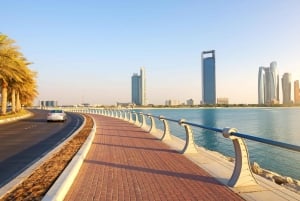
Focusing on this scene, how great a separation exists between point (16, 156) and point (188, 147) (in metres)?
6.04

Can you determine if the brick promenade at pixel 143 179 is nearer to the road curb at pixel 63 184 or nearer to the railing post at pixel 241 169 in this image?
the road curb at pixel 63 184

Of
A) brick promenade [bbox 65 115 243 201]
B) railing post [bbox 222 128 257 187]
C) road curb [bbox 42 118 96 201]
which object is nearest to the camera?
road curb [bbox 42 118 96 201]

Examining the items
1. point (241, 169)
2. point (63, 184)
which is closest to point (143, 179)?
point (63, 184)

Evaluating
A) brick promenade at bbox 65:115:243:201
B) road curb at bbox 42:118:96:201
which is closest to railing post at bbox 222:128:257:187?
brick promenade at bbox 65:115:243:201

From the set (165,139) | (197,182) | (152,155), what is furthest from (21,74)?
Answer: (197,182)

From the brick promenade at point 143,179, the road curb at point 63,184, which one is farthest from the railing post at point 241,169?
the road curb at point 63,184

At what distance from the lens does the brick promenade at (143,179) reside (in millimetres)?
6203

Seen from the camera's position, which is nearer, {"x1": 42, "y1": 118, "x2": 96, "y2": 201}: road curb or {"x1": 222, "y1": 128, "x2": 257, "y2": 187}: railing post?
{"x1": 42, "y1": 118, "x2": 96, "y2": 201}: road curb

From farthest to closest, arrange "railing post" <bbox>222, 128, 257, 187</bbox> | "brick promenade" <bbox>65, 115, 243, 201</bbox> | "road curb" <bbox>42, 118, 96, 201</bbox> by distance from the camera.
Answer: "railing post" <bbox>222, 128, 257, 187</bbox> → "brick promenade" <bbox>65, 115, 243, 201</bbox> → "road curb" <bbox>42, 118, 96, 201</bbox>

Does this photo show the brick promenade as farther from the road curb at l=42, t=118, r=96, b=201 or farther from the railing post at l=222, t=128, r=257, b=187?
the railing post at l=222, t=128, r=257, b=187

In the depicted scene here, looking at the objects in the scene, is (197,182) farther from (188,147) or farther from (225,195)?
(188,147)

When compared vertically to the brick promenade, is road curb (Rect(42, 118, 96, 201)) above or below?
above

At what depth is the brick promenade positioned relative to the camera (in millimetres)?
6203

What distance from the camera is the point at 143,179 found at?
7.51 meters
